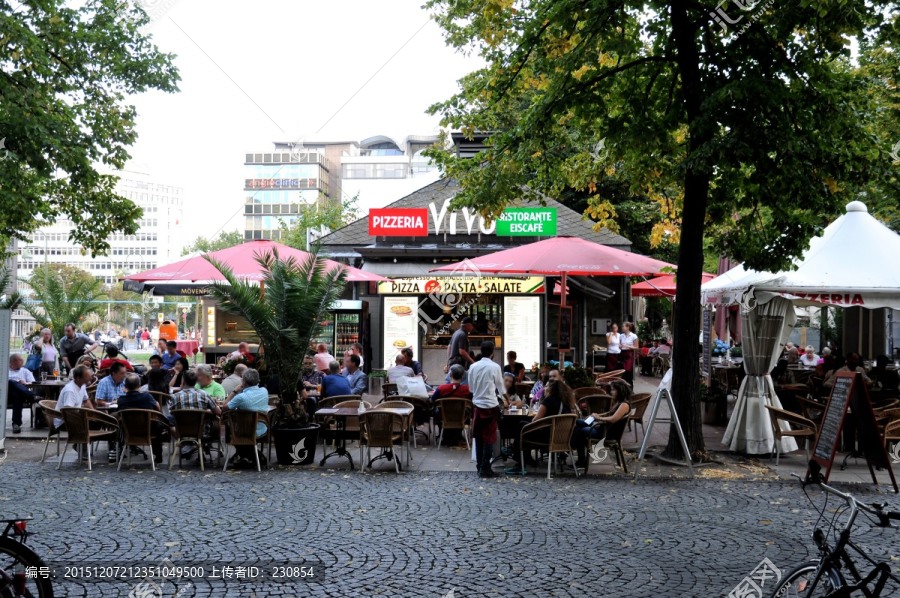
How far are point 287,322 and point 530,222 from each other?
35.3 feet

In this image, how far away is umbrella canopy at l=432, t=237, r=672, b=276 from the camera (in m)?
14.4

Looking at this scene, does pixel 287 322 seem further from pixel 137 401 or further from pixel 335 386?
pixel 137 401

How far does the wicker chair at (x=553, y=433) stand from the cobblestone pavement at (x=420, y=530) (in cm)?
42

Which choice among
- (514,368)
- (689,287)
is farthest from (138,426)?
(689,287)

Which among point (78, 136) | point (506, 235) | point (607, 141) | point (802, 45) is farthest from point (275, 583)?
point (506, 235)

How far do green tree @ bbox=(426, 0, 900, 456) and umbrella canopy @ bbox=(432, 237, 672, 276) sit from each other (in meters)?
1.46

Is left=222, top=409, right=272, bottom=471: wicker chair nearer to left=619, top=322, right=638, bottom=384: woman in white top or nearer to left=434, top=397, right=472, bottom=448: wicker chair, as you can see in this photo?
left=434, top=397, right=472, bottom=448: wicker chair

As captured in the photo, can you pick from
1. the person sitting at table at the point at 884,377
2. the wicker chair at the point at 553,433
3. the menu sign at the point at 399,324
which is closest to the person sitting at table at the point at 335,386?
the wicker chair at the point at 553,433

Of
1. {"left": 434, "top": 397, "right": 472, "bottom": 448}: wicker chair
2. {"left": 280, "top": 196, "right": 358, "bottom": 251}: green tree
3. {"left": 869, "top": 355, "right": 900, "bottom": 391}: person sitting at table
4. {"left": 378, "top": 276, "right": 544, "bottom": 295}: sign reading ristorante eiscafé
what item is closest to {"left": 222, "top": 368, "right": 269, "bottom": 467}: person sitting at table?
{"left": 434, "top": 397, "right": 472, "bottom": 448}: wicker chair

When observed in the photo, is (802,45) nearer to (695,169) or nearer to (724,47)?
(724,47)

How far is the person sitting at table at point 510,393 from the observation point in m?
12.2

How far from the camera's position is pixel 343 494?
9.62 m

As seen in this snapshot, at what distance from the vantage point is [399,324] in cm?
2100

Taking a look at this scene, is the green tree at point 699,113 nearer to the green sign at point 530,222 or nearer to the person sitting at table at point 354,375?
the person sitting at table at point 354,375
